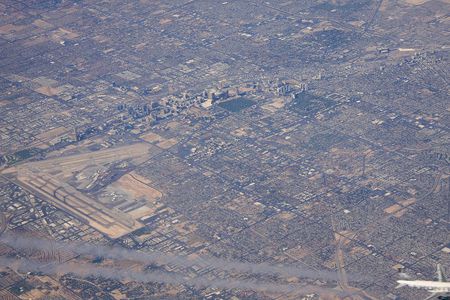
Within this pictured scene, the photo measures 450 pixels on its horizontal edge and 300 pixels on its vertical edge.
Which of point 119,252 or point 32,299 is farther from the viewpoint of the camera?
point 119,252

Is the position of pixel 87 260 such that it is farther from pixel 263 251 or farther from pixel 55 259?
pixel 263 251

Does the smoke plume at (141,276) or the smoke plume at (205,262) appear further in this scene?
the smoke plume at (205,262)

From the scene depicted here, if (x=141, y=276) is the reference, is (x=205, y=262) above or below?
below

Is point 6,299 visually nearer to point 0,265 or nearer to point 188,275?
point 0,265

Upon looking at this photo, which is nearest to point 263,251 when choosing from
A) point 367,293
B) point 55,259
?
point 367,293

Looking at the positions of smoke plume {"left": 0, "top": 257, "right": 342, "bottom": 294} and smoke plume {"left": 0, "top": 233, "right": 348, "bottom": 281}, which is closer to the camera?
smoke plume {"left": 0, "top": 257, "right": 342, "bottom": 294}

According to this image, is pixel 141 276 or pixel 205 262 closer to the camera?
pixel 141 276

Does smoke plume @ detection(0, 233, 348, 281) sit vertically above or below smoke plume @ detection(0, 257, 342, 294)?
below

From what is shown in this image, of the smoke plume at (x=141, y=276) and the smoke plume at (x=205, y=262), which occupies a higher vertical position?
the smoke plume at (x=141, y=276)

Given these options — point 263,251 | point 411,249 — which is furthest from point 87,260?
point 411,249
